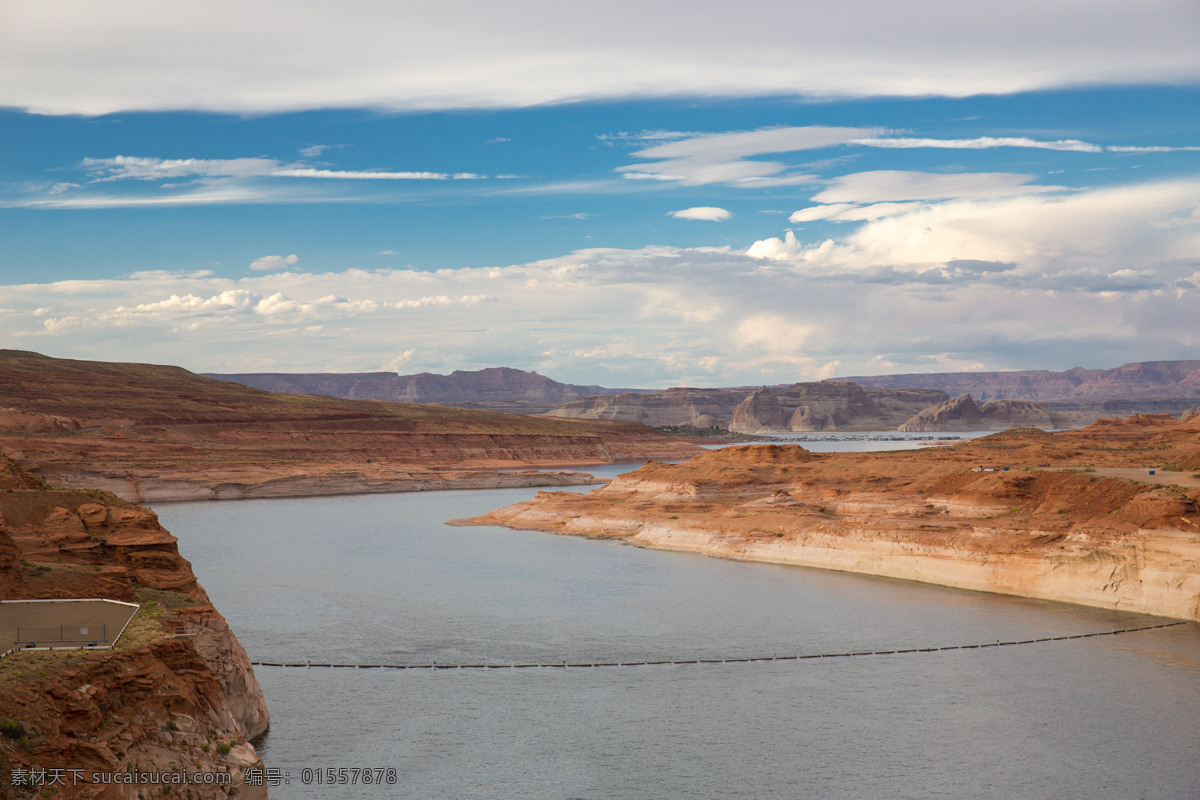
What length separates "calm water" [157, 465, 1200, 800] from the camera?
20.8 meters

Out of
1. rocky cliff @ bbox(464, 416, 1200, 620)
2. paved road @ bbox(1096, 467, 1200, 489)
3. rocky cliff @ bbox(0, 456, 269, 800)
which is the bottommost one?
rocky cliff @ bbox(464, 416, 1200, 620)

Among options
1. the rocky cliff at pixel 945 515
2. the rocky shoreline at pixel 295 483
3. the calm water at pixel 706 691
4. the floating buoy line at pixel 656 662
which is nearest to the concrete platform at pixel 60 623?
the calm water at pixel 706 691

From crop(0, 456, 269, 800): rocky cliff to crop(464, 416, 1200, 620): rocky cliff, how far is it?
33780mm

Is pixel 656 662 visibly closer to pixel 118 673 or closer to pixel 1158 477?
pixel 118 673

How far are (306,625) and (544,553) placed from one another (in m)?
23.5

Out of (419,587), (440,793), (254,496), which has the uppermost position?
(440,793)

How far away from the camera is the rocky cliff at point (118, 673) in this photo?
13.3 m

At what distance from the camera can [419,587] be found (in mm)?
45344

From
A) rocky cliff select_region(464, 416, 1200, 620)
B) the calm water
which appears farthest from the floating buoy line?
rocky cliff select_region(464, 416, 1200, 620)

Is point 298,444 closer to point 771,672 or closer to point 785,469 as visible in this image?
point 785,469

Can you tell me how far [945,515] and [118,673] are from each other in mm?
44093

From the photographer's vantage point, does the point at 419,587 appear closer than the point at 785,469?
Yes

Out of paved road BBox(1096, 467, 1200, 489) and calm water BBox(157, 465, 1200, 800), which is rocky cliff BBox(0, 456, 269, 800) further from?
paved road BBox(1096, 467, 1200, 489)

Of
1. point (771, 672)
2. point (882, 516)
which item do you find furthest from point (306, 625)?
point (882, 516)
